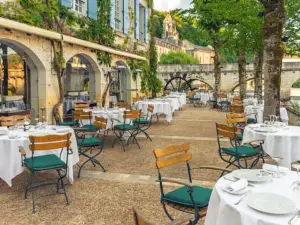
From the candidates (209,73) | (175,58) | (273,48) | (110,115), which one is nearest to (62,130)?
(110,115)

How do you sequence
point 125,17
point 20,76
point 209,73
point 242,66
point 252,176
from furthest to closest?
point 209,73, point 242,66, point 125,17, point 20,76, point 252,176

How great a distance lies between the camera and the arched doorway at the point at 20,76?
26.2 feet

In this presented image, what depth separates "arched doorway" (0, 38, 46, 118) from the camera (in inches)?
315

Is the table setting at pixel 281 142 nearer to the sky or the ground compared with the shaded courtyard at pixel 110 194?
nearer to the sky

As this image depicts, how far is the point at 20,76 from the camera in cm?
1068

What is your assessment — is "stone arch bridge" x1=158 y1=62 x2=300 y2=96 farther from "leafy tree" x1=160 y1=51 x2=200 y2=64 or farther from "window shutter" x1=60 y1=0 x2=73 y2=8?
"window shutter" x1=60 y1=0 x2=73 y2=8

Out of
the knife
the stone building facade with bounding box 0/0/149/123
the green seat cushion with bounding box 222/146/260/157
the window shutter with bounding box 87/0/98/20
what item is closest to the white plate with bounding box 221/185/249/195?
the knife

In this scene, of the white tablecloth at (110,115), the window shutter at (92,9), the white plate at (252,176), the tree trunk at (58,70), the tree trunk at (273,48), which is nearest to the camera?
the white plate at (252,176)

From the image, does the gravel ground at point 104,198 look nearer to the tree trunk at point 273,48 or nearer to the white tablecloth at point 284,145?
the white tablecloth at point 284,145

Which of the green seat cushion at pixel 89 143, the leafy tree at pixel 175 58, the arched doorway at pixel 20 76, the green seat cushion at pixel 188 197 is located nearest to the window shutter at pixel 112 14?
the arched doorway at pixel 20 76

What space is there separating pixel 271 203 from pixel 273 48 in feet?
14.8

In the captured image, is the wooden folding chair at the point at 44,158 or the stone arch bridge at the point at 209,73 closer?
the wooden folding chair at the point at 44,158

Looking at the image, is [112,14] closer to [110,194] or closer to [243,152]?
[243,152]

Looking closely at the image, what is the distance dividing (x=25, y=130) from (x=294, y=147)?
372cm
